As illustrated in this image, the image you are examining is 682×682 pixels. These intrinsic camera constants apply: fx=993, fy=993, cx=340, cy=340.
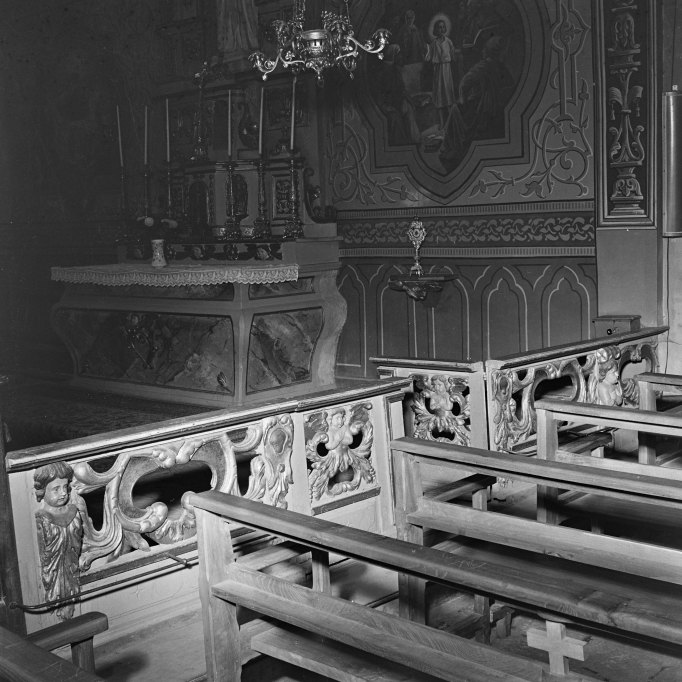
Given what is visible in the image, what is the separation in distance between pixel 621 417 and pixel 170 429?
5.46 feet

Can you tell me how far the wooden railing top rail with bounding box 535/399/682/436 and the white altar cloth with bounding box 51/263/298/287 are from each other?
3.64 metres

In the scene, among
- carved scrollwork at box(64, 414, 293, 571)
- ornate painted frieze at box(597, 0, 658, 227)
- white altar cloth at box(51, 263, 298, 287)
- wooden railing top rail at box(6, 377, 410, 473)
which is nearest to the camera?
wooden railing top rail at box(6, 377, 410, 473)

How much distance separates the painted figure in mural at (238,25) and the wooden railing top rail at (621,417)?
20.6 feet

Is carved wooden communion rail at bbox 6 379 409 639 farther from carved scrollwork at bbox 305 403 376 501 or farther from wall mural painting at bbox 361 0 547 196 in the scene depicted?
wall mural painting at bbox 361 0 547 196

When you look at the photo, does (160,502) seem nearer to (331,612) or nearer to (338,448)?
(338,448)

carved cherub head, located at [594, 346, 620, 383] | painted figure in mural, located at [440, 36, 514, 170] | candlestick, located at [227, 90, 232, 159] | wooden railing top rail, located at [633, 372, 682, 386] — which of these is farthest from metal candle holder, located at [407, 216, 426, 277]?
wooden railing top rail, located at [633, 372, 682, 386]

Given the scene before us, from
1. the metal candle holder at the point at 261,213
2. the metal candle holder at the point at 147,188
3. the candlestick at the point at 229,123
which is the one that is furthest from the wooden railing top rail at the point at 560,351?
the metal candle holder at the point at 147,188

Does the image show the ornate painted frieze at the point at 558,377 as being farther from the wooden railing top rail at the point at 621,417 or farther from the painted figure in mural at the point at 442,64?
the painted figure in mural at the point at 442,64

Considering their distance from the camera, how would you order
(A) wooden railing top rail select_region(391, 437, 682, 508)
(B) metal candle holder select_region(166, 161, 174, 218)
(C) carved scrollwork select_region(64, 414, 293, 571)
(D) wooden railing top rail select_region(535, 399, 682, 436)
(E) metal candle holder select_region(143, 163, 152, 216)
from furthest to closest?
(E) metal candle holder select_region(143, 163, 152, 216), (B) metal candle holder select_region(166, 161, 174, 218), (D) wooden railing top rail select_region(535, 399, 682, 436), (C) carved scrollwork select_region(64, 414, 293, 571), (A) wooden railing top rail select_region(391, 437, 682, 508)

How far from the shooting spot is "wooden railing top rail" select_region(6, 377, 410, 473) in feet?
10.1

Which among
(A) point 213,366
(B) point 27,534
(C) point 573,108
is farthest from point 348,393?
(C) point 573,108

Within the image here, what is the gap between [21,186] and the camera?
33.0ft

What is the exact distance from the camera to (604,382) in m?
5.74

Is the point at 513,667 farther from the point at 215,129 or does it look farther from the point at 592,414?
the point at 215,129
